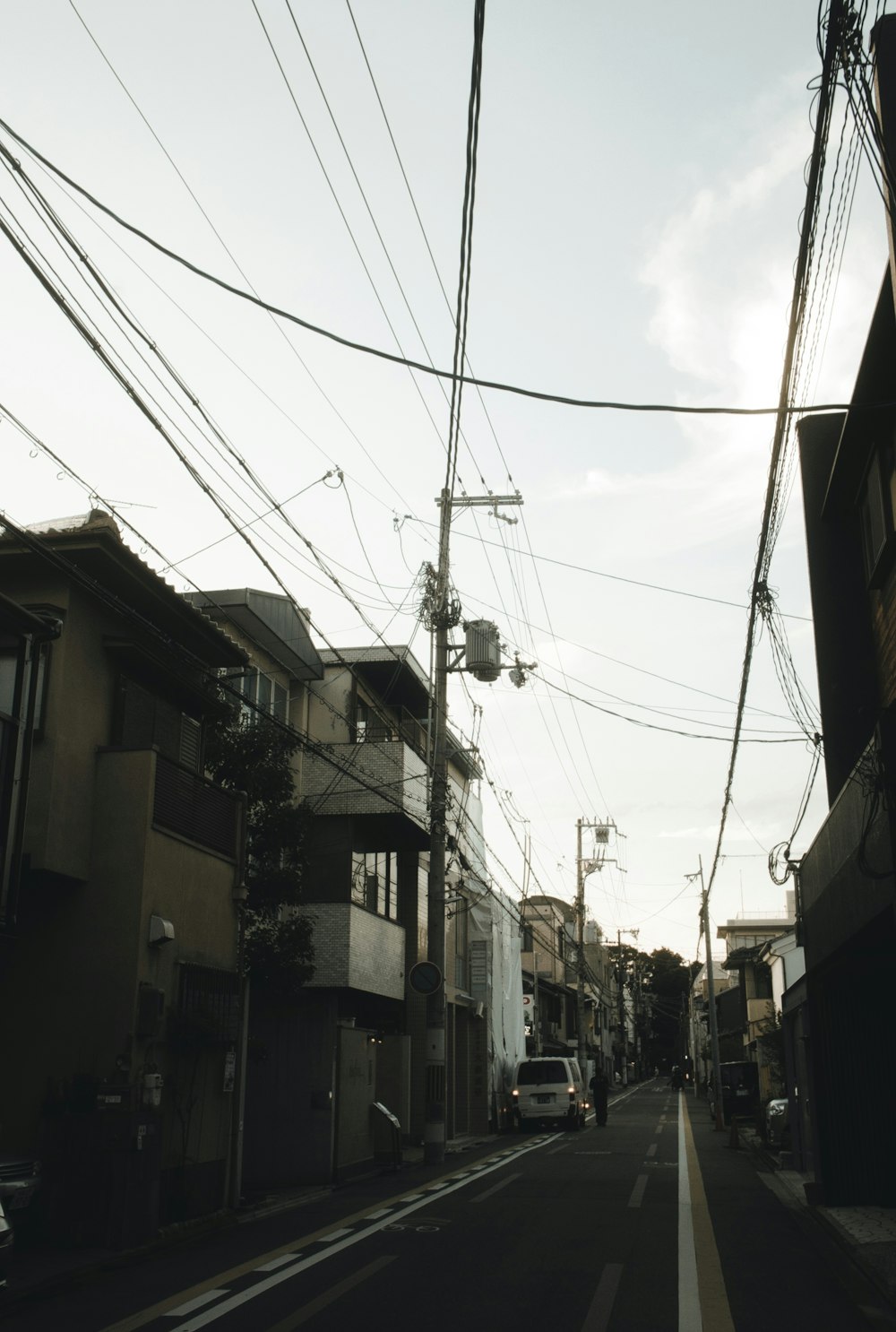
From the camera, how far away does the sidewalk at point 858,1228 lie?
9820 millimetres

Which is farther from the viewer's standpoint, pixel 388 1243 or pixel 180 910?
pixel 180 910

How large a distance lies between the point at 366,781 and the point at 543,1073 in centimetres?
1595

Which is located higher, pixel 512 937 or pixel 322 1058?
pixel 512 937

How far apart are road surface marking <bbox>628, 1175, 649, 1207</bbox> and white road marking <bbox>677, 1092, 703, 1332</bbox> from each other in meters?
0.51

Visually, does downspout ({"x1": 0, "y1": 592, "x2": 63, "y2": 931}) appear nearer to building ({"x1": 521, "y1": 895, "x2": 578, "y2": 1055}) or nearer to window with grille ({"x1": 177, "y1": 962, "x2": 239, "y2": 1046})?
window with grille ({"x1": 177, "y1": 962, "x2": 239, "y2": 1046})

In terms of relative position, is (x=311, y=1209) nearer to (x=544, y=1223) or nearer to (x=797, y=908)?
(x=544, y=1223)

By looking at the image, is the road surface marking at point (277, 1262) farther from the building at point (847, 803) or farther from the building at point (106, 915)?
the building at point (847, 803)

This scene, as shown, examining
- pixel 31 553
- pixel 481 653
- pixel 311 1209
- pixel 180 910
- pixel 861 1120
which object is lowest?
pixel 311 1209

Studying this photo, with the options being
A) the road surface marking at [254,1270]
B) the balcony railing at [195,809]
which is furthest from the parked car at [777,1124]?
the balcony railing at [195,809]

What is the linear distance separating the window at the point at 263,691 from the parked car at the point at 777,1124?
45.8 feet

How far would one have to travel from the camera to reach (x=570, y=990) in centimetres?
7481

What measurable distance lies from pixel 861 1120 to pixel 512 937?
29.5m

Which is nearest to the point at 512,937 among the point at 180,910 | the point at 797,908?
the point at 797,908

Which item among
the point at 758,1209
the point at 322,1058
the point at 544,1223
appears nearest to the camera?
the point at 544,1223
